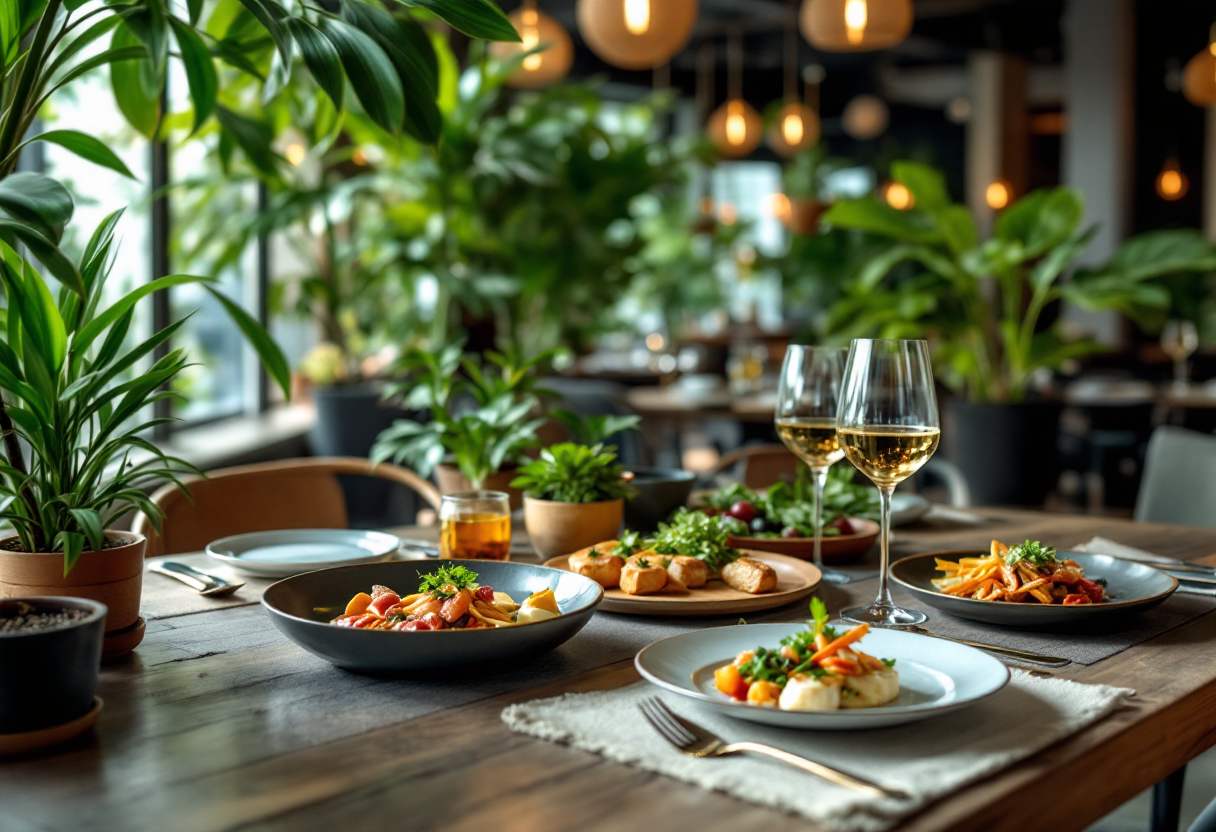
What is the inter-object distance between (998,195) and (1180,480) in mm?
8081

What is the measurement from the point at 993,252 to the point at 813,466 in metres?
2.68

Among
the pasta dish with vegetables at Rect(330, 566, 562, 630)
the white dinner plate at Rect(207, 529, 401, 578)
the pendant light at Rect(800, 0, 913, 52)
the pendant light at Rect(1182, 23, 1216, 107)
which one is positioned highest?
the pendant light at Rect(1182, 23, 1216, 107)

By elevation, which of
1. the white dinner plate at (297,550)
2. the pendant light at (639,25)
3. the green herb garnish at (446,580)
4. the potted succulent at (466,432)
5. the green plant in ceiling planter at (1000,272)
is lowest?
the white dinner plate at (297,550)

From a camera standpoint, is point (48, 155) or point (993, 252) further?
point (993, 252)

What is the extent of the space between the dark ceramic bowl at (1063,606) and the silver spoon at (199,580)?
2.66 ft

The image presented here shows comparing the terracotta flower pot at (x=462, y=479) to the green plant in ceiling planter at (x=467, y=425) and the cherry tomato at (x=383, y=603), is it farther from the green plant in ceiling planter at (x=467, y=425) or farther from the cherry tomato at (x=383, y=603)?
the cherry tomato at (x=383, y=603)

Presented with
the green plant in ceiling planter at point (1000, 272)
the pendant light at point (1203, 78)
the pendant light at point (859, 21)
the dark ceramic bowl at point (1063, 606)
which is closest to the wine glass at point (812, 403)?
the dark ceramic bowl at point (1063, 606)

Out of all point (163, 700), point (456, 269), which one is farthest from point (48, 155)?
point (163, 700)

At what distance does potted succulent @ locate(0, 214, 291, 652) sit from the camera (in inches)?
42.7

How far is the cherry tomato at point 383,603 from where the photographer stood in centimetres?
112

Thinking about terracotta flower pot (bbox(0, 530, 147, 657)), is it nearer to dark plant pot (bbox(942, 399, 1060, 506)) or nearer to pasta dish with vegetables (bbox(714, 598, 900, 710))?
pasta dish with vegetables (bbox(714, 598, 900, 710))

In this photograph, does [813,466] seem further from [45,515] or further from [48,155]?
[48,155]

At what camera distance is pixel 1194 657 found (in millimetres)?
1166

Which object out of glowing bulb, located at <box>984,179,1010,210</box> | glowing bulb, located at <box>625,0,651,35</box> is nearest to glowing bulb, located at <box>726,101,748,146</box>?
glowing bulb, located at <box>984,179,1010,210</box>
